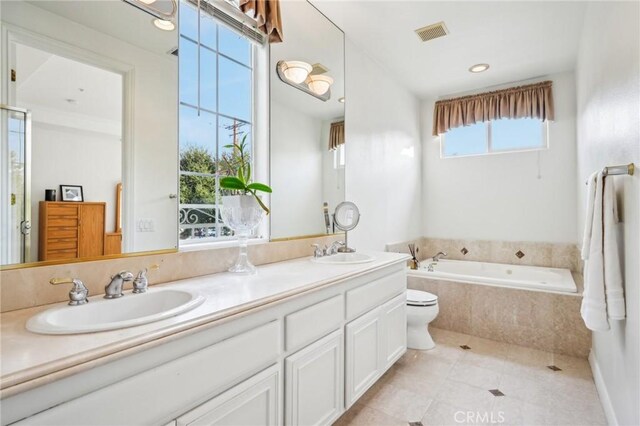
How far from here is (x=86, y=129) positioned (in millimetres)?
1267

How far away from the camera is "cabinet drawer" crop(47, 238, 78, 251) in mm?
1173

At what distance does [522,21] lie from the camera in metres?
2.56

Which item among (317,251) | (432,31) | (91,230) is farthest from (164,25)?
(432,31)

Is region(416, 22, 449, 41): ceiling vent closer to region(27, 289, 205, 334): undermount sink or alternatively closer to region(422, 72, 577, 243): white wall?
region(422, 72, 577, 243): white wall

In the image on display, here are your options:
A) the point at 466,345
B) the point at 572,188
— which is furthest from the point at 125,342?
the point at 572,188

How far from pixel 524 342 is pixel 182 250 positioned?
2875 millimetres

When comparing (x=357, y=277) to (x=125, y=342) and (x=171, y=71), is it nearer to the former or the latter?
(x=125, y=342)

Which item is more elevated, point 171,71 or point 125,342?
point 171,71

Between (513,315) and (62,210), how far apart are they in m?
3.25

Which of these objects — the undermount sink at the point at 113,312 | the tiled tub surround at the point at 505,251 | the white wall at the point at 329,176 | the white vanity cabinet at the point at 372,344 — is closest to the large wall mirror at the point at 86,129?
the undermount sink at the point at 113,312

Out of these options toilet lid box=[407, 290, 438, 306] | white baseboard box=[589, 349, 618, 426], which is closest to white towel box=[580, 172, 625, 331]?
white baseboard box=[589, 349, 618, 426]

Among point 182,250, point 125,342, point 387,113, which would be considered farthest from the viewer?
point 387,113

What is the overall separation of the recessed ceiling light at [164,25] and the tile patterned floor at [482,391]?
2241 millimetres

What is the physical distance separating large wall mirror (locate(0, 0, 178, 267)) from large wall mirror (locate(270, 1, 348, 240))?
77 cm
